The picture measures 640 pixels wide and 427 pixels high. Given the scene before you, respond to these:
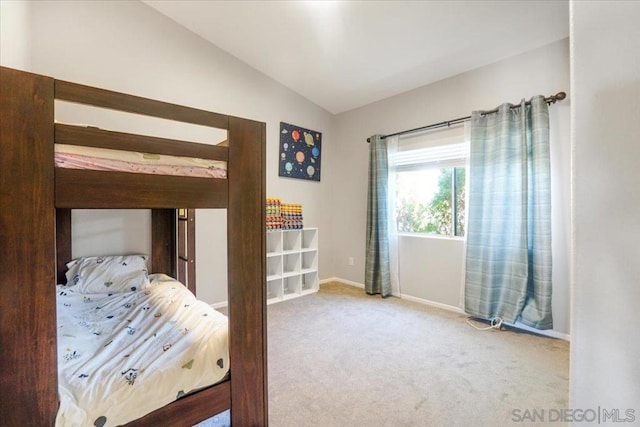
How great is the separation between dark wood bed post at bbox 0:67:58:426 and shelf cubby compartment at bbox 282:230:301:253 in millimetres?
2776

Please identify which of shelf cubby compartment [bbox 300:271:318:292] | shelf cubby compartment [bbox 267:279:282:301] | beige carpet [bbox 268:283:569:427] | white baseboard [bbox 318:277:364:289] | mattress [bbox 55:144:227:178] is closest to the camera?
mattress [bbox 55:144:227:178]

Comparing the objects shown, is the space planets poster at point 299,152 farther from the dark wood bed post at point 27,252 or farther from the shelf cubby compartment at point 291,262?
the dark wood bed post at point 27,252

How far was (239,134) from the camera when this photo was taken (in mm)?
1170

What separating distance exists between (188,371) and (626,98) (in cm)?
148

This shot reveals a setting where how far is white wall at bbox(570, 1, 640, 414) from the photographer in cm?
49

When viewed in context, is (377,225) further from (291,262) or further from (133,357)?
(133,357)

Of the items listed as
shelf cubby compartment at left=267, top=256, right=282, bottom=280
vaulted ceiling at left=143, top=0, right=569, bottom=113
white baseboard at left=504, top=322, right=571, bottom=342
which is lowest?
white baseboard at left=504, top=322, right=571, bottom=342

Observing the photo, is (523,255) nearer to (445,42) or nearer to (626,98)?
(445,42)

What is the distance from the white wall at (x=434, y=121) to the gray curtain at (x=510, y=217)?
149mm

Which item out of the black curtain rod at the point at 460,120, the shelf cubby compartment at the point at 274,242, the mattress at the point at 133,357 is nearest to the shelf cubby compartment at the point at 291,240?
the shelf cubby compartment at the point at 274,242

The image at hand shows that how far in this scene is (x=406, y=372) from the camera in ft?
6.00

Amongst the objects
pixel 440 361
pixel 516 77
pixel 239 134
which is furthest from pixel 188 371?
pixel 516 77

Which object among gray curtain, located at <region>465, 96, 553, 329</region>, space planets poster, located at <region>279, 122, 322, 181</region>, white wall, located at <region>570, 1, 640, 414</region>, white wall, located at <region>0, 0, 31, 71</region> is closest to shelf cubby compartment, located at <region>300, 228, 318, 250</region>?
space planets poster, located at <region>279, 122, 322, 181</region>

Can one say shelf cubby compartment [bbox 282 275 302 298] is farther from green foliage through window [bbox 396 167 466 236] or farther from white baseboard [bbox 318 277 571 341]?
green foliage through window [bbox 396 167 466 236]
